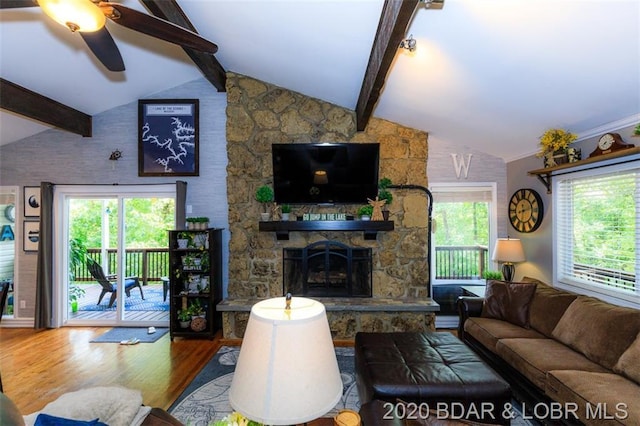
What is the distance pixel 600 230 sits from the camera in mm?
2906

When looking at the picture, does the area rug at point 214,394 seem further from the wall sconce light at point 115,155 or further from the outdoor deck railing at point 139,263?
the wall sconce light at point 115,155

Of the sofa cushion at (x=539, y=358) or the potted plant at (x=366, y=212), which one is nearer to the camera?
the sofa cushion at (x=539, y=358)

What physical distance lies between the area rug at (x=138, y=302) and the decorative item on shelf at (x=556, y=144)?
5.34 m

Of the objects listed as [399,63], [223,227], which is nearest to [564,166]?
[399,63]

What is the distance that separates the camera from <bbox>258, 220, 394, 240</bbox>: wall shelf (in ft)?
12.4

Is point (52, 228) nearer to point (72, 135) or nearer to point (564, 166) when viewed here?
point (72, 135)

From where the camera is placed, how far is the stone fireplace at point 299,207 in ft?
13.2

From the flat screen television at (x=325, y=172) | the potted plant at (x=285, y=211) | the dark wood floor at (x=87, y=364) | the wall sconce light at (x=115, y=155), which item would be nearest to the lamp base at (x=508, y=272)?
the flat screen television at (x=325, y=172)

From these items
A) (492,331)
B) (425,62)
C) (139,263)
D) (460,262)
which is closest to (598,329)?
(492,331)

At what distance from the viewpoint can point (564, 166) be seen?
2.96m

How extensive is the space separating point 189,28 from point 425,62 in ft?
7.53

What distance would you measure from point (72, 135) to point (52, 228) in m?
1.34

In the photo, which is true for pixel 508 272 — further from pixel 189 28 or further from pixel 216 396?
pixel 189 28

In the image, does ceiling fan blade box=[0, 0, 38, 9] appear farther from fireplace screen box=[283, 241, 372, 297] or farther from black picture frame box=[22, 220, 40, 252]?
black picture frame box=[22, 220, 40, 252]
